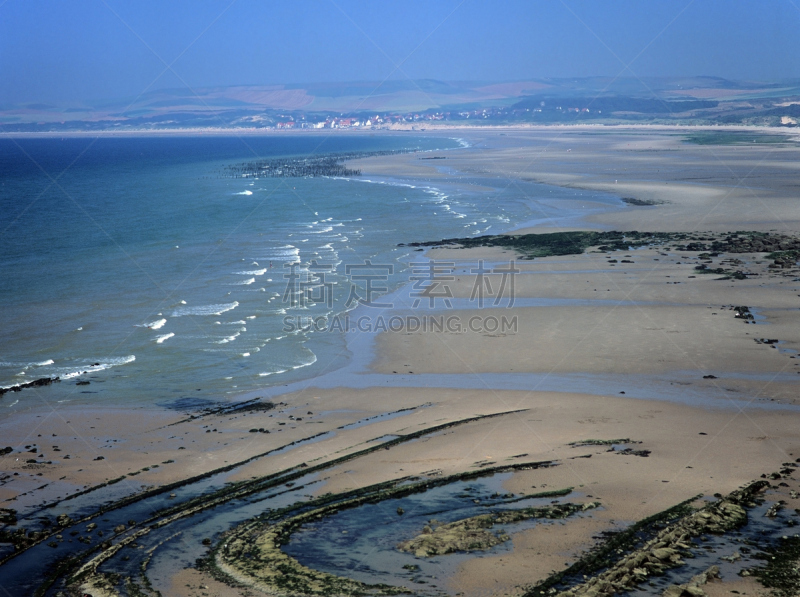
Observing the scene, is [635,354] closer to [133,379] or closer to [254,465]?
[254,465]

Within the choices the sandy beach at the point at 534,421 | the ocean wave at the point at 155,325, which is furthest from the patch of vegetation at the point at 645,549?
the ocean wave at the point at 155,325

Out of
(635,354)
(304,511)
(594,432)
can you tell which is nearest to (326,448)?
(304,511)

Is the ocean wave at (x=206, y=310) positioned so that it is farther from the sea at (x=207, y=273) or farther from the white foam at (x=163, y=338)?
the white foam at (x=163, y=338)

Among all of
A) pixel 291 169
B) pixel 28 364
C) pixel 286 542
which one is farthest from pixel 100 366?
pixel 291 169

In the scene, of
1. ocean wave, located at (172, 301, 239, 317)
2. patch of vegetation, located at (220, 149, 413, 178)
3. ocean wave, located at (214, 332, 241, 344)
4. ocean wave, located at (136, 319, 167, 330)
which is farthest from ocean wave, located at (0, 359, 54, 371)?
patch of vegetation, located at (220, 149, 413, 178)

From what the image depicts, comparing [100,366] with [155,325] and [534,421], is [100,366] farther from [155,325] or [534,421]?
[534,421]

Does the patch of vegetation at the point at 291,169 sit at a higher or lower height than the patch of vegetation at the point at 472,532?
higher

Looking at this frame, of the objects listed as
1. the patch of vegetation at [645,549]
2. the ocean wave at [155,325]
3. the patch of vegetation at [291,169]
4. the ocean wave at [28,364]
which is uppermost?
the patch of vegetation at [291,169]
